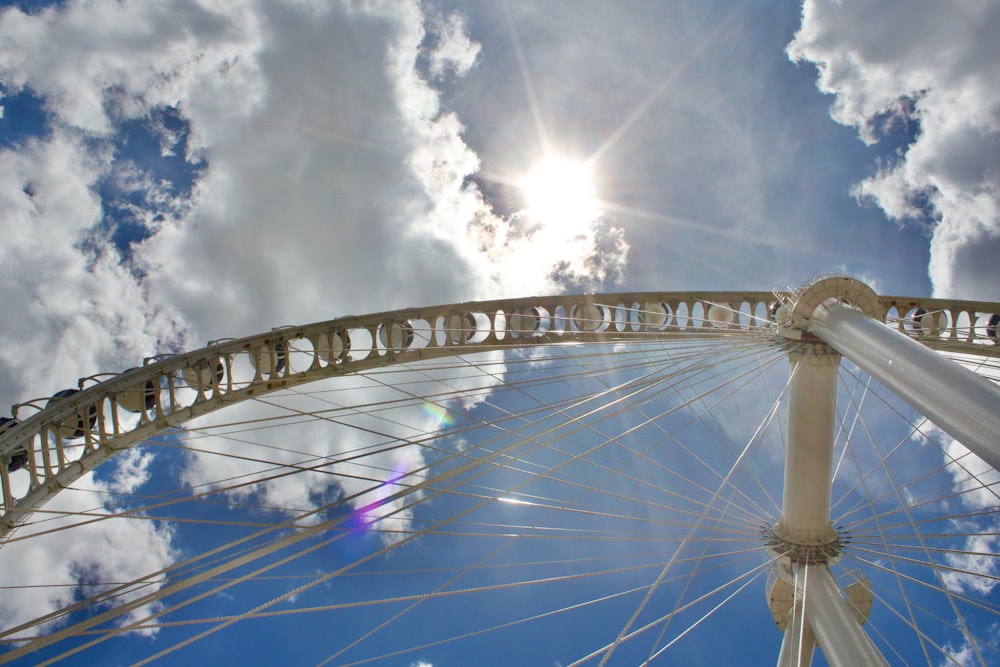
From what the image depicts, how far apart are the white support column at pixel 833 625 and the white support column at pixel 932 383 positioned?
475cm

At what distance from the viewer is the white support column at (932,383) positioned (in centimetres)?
565

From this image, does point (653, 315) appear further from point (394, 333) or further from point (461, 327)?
point (394, 333)

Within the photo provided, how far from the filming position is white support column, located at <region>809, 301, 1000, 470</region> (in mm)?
5648

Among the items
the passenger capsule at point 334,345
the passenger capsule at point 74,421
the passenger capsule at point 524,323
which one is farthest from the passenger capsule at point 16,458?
the passenger capsule at point 524,323

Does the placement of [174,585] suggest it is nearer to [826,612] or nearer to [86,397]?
[86,397]

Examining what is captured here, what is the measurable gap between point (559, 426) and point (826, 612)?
6807 mm

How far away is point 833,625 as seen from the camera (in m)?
10.2

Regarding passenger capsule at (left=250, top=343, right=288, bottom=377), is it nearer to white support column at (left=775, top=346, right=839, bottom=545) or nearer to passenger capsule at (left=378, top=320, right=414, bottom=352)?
passenger capsule at (left=378, top=320, right=414, bottom=352)

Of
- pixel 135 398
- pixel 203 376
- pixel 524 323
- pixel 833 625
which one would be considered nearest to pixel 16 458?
pixel 135 398

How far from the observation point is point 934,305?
1858cm

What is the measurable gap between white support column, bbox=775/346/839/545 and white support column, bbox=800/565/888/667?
30.7 inches

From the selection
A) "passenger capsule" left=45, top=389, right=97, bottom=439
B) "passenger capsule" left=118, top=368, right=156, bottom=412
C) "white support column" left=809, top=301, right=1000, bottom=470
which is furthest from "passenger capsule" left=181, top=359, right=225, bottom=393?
"white support column" left=809, top=301, right=1000, bottom=470

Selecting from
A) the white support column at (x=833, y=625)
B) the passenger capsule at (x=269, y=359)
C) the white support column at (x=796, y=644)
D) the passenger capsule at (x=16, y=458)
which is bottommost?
the white support column at (x=796, y=644)

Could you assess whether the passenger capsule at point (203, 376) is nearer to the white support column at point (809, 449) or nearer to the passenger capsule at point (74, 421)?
the passenger capsule at point (74, 421)
